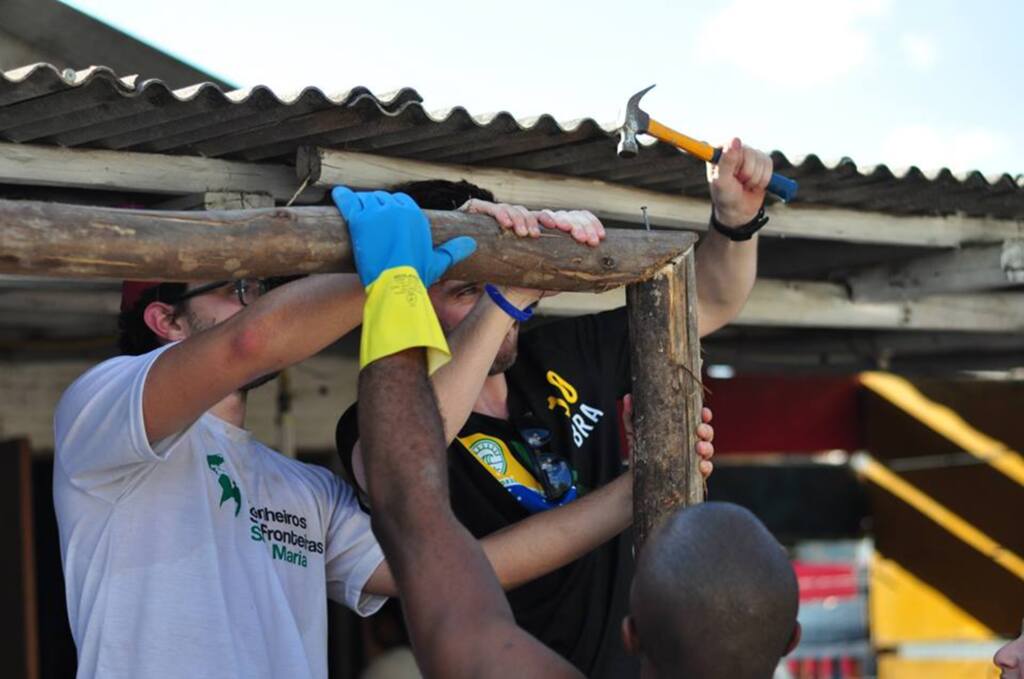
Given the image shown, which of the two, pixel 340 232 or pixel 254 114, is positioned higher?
pixel 254 114

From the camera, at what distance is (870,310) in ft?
17.7

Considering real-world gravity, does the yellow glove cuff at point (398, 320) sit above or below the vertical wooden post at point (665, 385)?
above

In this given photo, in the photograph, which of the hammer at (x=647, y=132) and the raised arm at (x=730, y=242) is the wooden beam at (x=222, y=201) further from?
the raised arm at (x=730, y=242)

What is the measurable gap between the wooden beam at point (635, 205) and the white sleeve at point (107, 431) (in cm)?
90

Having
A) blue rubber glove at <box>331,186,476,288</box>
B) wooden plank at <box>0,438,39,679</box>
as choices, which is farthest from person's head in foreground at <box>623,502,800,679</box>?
wooden plank at <box>0,438,39,679</box>

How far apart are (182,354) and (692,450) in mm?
A: 993

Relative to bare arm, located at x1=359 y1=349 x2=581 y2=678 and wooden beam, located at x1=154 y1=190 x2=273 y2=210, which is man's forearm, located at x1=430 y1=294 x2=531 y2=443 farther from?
wooden beam, located at x1=154 y1=190 x2=273 y2=210

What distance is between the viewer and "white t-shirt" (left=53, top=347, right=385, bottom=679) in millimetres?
2561

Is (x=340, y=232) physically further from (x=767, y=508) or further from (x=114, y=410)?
(x=767, y=508)

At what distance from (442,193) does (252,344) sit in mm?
875

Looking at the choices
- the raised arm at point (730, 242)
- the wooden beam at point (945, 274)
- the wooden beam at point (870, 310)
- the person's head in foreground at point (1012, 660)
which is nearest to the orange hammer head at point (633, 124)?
the raised arm at point (730, 242)

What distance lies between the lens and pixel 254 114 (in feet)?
10.2

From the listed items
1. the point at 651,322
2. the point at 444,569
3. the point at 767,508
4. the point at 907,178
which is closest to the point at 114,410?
the point at 444,569

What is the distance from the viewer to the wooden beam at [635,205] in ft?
11.2
